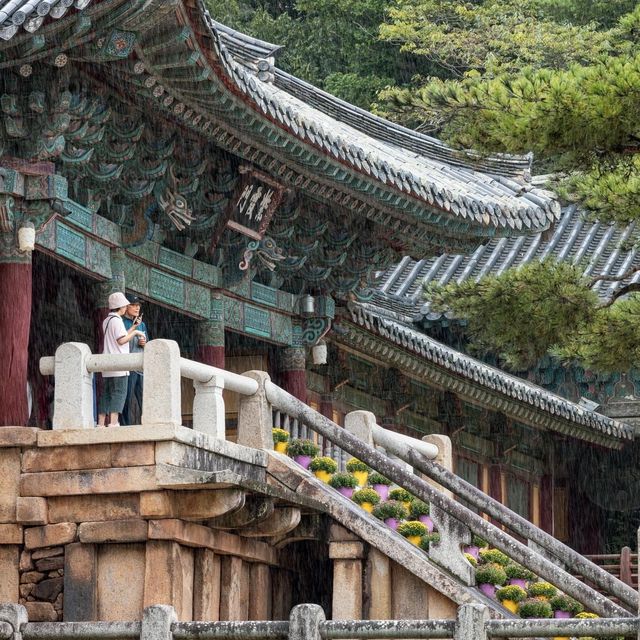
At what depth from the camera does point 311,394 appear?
68.2 ft

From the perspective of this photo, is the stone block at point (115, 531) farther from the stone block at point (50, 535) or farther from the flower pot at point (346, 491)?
the flower pot at point (346, 491)

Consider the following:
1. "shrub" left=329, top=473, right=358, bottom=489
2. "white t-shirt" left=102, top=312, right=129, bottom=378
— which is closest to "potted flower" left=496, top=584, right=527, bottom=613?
Answer: "shrub" left=329, top=473, right=358, bottom=489

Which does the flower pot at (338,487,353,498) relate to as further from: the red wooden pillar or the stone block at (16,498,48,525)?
the stone block at (16,498,48,525)

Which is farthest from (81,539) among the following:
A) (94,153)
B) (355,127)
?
(355,127)

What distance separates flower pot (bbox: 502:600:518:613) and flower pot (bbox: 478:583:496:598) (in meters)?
0.12

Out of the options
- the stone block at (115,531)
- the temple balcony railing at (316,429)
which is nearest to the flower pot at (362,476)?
the temple balcony railing at (316,429)

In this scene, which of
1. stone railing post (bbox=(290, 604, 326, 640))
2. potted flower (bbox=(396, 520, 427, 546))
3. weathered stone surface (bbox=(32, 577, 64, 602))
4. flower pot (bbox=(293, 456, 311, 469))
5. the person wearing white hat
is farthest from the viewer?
flower pot (bbox=(293, 456, 311, 469))

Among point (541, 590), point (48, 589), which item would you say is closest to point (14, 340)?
point (48, 589)

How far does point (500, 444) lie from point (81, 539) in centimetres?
1475

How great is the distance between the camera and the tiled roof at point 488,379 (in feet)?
69.8

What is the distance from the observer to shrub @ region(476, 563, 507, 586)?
1353 centimetres

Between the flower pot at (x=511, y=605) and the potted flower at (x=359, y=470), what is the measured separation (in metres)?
1.70

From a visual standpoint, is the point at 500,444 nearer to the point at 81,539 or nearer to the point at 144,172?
the point at 144,172

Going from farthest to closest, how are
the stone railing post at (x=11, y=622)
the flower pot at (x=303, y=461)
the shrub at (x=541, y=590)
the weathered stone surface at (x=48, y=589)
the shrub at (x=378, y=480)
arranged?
the shrub at (x=378, y=480)
the flower pot at (x=303, y=461)
the shrub at (x=541, y=590)
the weathered stone surface at (x=48, y=589)
the stone railing post at (x=11, y=622)
